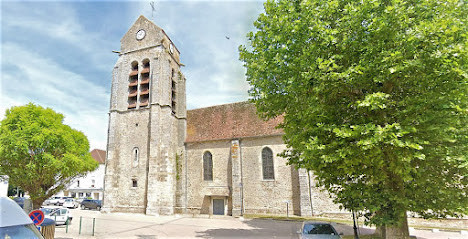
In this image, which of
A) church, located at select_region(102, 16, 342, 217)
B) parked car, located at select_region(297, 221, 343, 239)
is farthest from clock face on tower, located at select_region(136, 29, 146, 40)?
parked car, located at select_region(297, 221, 343, 239)

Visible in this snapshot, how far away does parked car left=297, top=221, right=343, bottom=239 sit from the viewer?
32.2ft

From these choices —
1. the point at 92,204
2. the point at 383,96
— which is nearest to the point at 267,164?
Result: the point at 383,96

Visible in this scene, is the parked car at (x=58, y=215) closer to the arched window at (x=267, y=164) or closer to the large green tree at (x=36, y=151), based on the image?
the large green tree at (x=36, y=151)

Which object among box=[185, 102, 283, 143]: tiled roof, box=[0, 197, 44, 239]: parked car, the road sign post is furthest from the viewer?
box=[185, 102, 283, 143]: tiled roof

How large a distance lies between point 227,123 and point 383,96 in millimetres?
17617

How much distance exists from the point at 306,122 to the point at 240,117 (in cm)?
1536

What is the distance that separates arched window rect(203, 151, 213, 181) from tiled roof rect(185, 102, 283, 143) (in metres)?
1.57

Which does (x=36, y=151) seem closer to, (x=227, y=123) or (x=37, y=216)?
(x=37, y=216)

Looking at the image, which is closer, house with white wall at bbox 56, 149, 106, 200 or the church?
the church

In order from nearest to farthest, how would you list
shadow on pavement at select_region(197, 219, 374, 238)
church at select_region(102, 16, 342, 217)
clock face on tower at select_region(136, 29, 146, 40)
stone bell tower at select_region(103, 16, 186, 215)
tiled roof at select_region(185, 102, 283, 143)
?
shadow on pavement at select_region(197, 219, 374, 238)
church at select_region(102, 16, 342, 217)
stone bell tower at select_region(103, 16, 186, 215)
tiled roof at select_region(185, 102, 283, 143)
clock face on tower at select_region(136, 29, 146, 40)

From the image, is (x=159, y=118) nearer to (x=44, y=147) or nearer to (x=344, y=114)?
(x=44, y=147)

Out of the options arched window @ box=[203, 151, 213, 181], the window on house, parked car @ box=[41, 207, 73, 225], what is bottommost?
parked car @ box=[41, 207, 73, 225]

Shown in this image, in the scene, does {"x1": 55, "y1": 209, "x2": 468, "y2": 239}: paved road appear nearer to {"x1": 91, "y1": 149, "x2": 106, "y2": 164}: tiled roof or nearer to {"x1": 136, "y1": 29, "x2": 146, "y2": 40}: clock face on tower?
{"x1": 136, "y1": 29, "x2": 146, "y2": 40}: clock face on tower

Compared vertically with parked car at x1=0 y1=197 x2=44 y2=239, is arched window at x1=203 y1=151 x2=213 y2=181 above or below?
above
